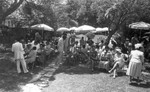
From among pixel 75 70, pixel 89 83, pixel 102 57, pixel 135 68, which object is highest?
pixel 102 57

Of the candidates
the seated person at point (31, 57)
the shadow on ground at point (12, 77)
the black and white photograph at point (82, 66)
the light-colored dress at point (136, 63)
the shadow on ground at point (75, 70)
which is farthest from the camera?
the seated person at point (31, 57)

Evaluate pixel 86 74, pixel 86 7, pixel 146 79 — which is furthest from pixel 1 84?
pixel 86 7

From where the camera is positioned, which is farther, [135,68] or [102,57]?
[102,57]

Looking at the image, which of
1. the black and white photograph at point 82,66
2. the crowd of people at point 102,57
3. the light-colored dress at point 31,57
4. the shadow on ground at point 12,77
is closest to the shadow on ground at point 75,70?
the black and white photograph at point 82,66

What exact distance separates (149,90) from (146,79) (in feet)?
4.92

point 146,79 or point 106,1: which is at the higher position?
point 106,1

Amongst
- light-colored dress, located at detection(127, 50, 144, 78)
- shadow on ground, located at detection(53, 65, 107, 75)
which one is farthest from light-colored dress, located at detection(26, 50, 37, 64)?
light-colored dress, located at detection(127, 50, 144, 78)

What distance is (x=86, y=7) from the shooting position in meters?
28.8

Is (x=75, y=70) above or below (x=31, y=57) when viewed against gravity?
below

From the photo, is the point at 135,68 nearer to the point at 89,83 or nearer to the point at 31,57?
the point at 89,83

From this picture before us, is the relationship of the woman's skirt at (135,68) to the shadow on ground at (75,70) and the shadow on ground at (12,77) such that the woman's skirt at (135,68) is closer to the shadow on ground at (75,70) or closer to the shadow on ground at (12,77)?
the shadow on ground at (75,70)

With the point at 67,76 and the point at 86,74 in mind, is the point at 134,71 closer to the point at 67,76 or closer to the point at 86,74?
the point at 86,74

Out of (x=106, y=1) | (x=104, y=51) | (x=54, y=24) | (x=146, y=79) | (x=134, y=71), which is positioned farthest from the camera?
(x=54, y=24)

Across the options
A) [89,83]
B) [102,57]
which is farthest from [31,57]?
[102,57]
